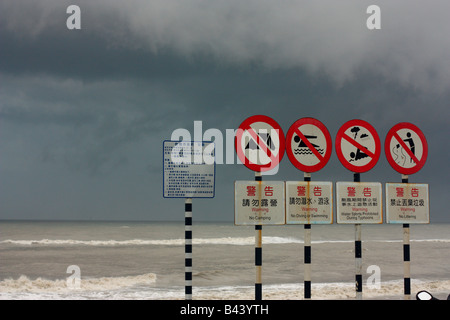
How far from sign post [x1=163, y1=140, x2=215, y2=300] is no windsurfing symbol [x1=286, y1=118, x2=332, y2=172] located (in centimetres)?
145

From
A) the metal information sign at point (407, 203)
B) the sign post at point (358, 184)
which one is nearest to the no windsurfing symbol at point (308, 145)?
the sign post at point (358, 184)

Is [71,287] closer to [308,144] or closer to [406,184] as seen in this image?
[308,144]

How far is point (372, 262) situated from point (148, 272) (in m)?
10.6

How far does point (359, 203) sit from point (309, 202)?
→ 107 cm

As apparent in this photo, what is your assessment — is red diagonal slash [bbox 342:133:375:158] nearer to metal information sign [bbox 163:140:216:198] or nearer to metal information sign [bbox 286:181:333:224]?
metal information sign [bbox 286:181:333:224]

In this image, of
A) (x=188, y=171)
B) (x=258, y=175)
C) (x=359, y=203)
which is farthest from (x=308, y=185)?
(x=188, y=171)

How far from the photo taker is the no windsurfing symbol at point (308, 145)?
27.8 ft

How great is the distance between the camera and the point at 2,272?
59.6 feet

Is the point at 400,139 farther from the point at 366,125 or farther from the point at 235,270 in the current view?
the point at 235,270

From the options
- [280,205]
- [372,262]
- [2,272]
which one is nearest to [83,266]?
[2,272]

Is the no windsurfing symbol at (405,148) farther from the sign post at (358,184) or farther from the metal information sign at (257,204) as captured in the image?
the metal information sign at (257,204)
